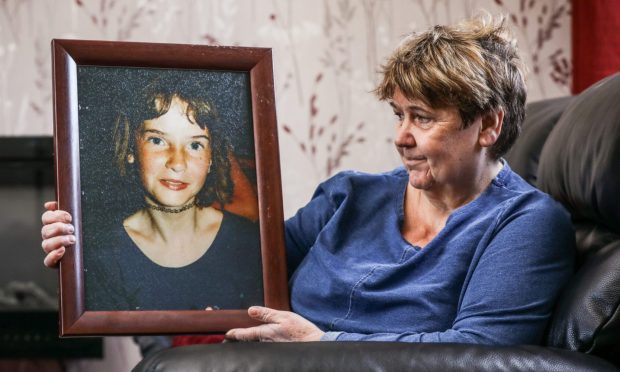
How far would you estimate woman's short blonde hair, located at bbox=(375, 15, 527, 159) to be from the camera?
147 centimetres

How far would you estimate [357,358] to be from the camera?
1122 millimetres

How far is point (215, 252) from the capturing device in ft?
4.99

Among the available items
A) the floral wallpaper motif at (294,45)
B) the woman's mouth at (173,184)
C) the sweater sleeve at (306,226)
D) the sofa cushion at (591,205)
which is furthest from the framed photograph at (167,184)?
the floral wallpaper motif at (294,45)

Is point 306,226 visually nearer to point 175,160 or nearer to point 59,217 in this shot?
point 175,160

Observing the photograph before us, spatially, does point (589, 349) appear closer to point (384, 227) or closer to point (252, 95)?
point (384, 227)

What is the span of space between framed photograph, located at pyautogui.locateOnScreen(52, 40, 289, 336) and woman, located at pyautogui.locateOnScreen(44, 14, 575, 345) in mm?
75

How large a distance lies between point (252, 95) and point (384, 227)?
32cm

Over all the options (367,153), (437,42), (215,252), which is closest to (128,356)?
(367,153)

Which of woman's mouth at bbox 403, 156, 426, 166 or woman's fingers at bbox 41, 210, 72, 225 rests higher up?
woman's mouth at bbox 403, 156, 426, 166

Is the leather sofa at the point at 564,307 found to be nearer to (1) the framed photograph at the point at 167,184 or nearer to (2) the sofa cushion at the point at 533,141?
(2) the sofa cushion at the point at 533,141

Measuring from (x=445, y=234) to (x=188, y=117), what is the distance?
451mm

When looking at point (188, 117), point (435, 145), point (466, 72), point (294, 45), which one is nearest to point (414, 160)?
point (435, 145)

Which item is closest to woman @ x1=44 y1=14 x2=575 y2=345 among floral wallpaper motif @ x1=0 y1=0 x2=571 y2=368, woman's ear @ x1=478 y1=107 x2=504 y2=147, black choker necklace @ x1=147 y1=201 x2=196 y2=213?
woman's ear @ x1=478 y1=107 x2=504 y2=147

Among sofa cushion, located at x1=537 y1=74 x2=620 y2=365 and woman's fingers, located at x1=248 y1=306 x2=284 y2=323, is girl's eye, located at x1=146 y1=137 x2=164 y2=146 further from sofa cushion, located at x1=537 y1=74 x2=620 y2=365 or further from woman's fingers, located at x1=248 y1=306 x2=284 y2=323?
sofa cushion, located at x1=537 y1=74 x2=620 y2=365
